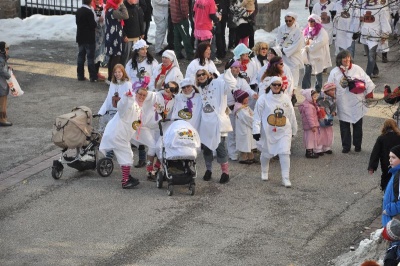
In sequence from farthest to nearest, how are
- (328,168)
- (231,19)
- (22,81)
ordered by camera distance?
(231,19)
(22,81)
(328,168)

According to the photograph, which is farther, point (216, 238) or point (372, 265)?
point (216, 238)

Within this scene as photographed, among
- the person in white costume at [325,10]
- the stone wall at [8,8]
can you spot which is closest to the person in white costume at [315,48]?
the person in white costume at [325,10]

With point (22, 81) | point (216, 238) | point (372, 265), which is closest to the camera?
point (372, 265)

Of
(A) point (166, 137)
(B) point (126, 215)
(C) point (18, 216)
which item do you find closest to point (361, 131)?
(A) point (166, 137)

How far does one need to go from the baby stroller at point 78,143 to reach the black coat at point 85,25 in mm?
5813

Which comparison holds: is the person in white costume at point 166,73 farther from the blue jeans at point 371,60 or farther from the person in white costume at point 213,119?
the blue jeans at point 371,60

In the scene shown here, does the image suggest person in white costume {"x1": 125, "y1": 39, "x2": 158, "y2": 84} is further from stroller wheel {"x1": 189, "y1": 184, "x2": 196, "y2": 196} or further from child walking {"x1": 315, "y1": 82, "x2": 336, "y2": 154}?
stroller wheel {"x1": 189, "y1": 184, "x2": 196, "y2": 196}

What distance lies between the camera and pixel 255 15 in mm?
23312

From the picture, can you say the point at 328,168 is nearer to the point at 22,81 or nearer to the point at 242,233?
the point at 242,233

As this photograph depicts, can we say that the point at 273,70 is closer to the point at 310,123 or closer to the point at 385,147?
the point at 310,123

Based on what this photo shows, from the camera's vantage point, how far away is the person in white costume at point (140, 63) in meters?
17.4

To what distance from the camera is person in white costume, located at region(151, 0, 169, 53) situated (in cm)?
2377

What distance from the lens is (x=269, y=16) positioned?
25.4 m

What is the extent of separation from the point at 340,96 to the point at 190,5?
7.18m
